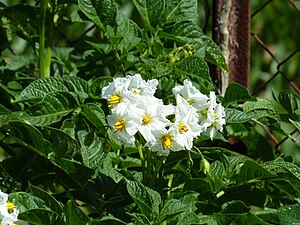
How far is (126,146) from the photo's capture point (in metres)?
1.57

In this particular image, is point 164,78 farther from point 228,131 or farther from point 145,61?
point 228,131

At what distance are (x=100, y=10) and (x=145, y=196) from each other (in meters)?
0.43

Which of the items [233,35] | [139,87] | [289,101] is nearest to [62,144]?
[139,87]

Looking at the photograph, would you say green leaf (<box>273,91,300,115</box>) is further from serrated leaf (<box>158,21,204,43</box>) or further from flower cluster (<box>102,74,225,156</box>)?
flower cluster (<box>102,74,225,156</box>)

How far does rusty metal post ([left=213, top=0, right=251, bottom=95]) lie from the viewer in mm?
1979

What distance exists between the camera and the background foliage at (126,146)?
1.38 metres

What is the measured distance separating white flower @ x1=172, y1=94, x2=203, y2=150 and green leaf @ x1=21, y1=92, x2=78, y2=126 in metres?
0.20

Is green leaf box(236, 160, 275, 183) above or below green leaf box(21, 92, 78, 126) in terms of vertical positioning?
below

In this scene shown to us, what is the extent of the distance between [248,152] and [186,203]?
1.87 ft

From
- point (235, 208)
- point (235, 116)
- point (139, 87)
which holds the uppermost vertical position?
point (139, 87)

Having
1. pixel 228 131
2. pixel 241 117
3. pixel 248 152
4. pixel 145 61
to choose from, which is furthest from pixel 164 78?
pixel 248 152

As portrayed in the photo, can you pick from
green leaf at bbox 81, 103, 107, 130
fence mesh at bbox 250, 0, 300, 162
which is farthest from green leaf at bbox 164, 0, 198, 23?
fence mesh at bbox 250, 0, 300, 162

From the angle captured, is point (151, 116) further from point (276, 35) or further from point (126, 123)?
point (276, 35)

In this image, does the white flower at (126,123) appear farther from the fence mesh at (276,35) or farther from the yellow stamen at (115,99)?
the fence mesh at (276,35)
